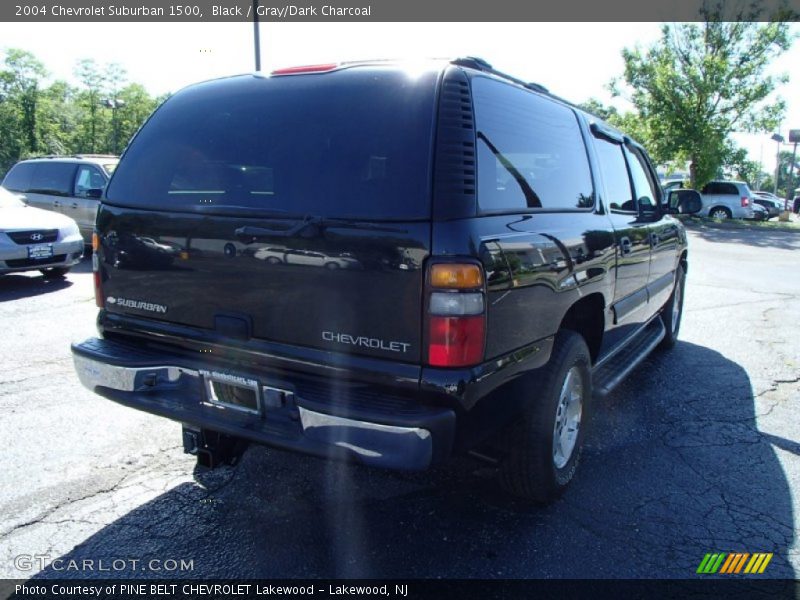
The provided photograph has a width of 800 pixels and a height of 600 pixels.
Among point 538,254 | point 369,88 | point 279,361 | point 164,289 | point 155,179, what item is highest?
point 369,88

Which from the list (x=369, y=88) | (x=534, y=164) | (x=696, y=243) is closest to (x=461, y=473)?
(x=534, y=164)

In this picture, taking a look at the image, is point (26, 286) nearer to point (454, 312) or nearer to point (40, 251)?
point (40, 251)

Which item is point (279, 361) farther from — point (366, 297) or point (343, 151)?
point (343, 151)

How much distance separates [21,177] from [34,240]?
168 inches

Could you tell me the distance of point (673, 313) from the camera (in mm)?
5848

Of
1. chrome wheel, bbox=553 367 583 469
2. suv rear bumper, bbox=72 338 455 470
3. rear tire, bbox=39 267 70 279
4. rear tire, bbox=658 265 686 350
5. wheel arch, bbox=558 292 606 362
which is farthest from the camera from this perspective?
rear tire, bbox=39 267 70 279

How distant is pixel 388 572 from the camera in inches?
100

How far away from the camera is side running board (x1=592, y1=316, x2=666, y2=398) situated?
372 cm

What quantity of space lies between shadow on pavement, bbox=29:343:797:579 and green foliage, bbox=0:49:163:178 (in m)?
38.5

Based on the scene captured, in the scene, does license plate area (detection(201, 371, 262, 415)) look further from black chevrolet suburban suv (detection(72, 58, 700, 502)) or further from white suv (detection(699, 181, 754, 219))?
white suv (detection(699, 181, 754, 219))

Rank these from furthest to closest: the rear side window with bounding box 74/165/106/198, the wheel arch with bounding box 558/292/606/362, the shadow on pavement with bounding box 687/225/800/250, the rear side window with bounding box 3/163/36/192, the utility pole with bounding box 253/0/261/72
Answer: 1. the shadow on pavement with bounding box 687/225/800/250
2. the utility pole with bounding box 253/0/261/72
3. the rear side window with bounding box 3/163/36/192
4. the rear side window with bounding box 74/165/106/198
5. the wheel arch with bounding box 558/292/606/362

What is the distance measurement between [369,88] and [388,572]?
2.04m

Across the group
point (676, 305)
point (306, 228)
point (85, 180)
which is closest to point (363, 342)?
point (306, 228)

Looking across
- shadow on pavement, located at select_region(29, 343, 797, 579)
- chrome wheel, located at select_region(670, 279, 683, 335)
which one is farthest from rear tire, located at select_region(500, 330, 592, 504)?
chrome wheel, located at select_region(670, 279, 683, 335)
